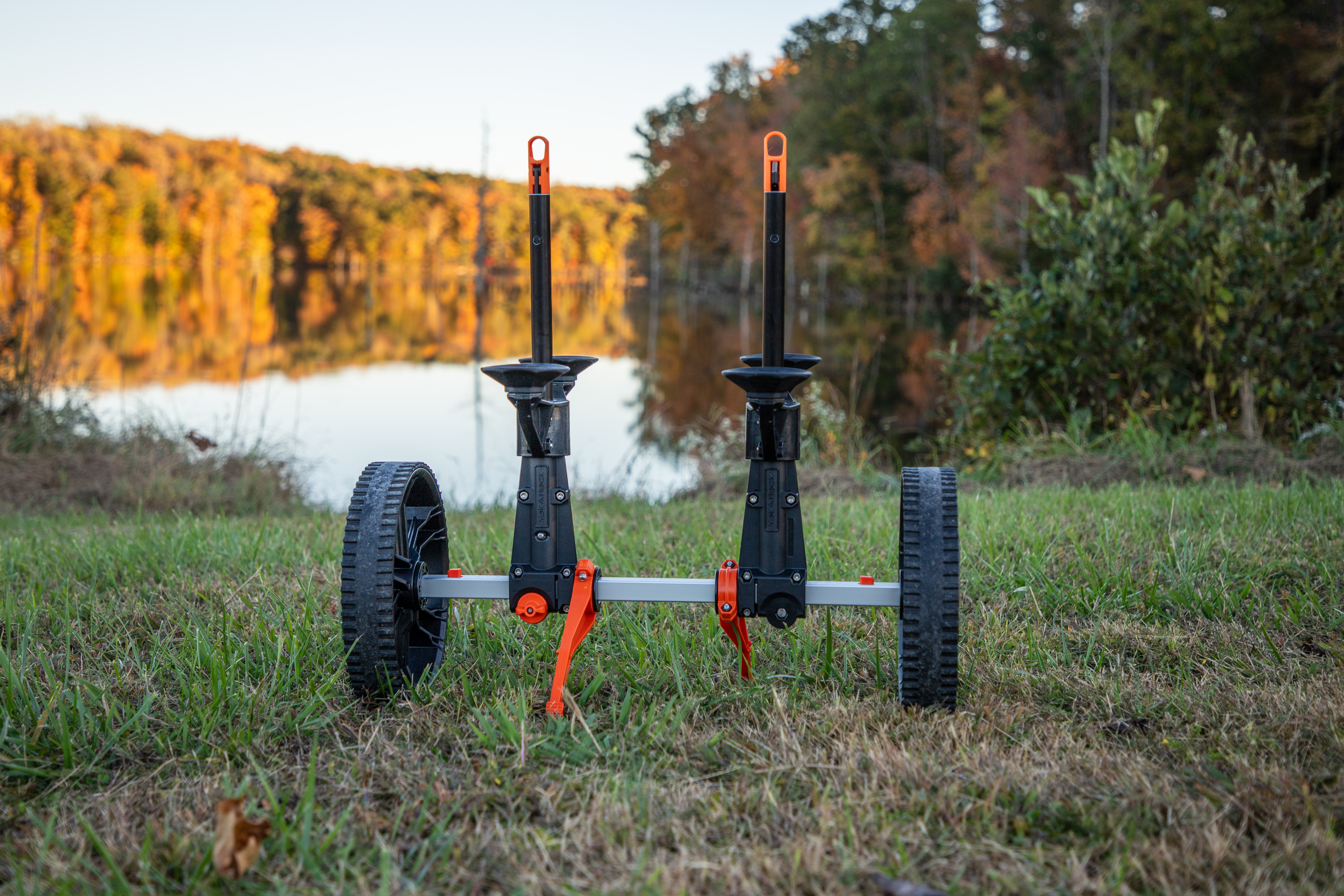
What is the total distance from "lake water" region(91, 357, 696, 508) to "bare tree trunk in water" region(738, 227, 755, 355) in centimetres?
1040

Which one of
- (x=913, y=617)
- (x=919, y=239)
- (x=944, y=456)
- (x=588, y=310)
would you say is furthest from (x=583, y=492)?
(x=588, y=310)

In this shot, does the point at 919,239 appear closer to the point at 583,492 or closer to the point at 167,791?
the point at 583,492

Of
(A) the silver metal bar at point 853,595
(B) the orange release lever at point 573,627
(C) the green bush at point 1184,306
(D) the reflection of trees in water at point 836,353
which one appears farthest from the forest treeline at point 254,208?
(A) the silver metal bar at point 853,595

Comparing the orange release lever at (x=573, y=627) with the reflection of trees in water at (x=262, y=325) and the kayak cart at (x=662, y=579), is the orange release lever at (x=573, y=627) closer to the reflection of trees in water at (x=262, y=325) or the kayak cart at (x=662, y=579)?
the kayak cart at (x=662, y=579)

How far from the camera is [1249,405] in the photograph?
5.83m

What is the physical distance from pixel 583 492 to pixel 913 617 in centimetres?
453

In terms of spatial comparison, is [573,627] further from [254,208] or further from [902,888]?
[254,208]

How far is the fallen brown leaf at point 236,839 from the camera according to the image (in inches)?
57.6

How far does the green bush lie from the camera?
5730 millimetres

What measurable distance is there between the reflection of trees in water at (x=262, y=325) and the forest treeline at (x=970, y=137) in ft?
23.8

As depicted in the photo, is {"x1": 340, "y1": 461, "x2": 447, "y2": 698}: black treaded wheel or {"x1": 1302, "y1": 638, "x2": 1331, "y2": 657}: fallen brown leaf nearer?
{"x1": 340, "y1": 461, "x2": 447, "y2": 698}: black treaded wheel

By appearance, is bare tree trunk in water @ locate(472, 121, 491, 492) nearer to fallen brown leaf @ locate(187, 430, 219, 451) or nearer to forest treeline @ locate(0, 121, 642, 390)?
forest treeline @ locate(0, 121, 642, 390)

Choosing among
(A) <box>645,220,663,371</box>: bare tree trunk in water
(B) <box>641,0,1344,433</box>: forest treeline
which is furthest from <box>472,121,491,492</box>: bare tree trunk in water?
(A) <box>645,220,663,371</box>: bare tree trunk in water

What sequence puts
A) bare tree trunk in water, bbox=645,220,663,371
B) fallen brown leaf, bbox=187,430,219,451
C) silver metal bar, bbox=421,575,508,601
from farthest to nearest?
1. bare tree trunk in water, bbox=645,220,663,371
2. fallen brown leaf, bbox=187,430,219,451
3. silver metal bar, bbox=421,575,508,601
